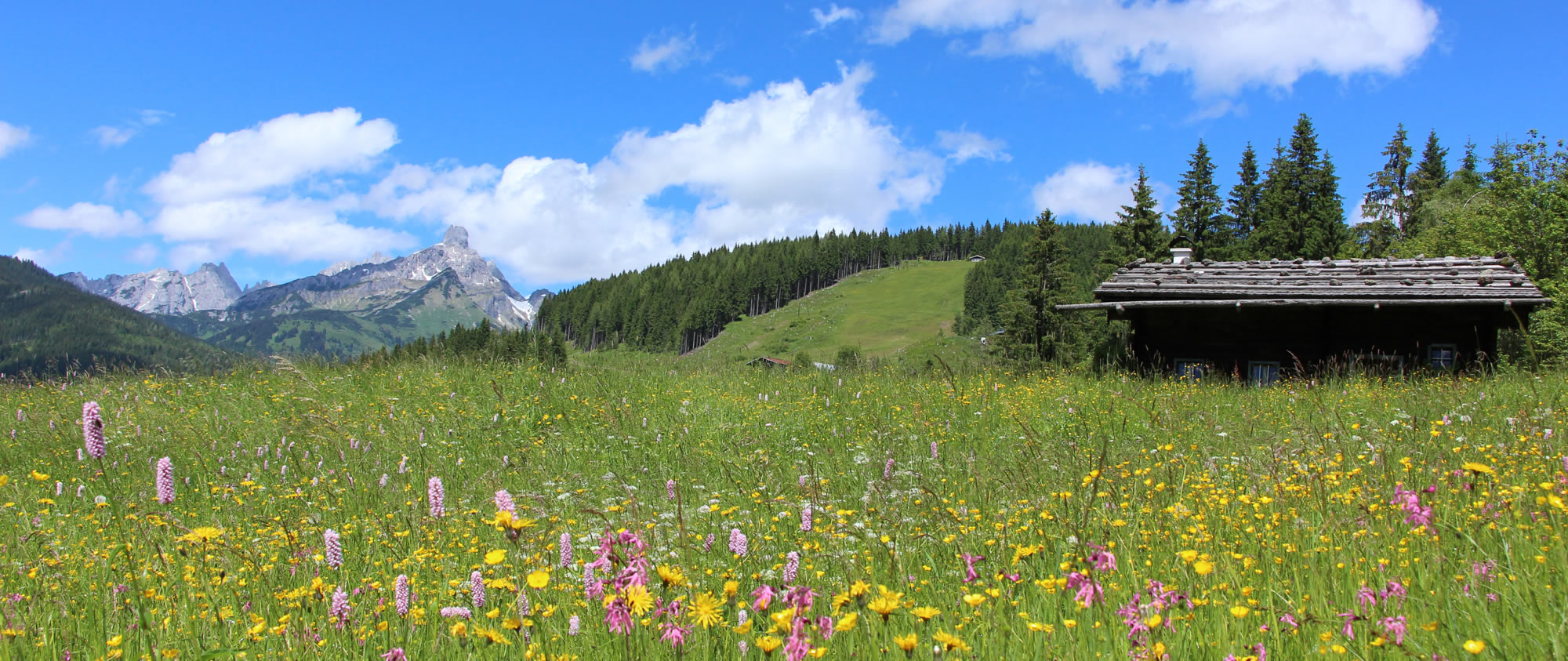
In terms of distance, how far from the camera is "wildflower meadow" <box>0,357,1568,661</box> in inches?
Answer: 96.5

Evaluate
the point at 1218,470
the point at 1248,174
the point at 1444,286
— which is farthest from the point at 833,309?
the point at 1218,470

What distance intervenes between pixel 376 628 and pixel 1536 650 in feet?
12.2

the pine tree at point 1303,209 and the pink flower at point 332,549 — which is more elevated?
the pine tree at point 1303,209

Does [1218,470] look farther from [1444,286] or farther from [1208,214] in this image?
[1208,214]

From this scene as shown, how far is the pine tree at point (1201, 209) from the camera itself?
180 feet

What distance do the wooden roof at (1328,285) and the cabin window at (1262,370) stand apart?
1.47 metres

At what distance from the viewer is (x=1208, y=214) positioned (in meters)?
55.5

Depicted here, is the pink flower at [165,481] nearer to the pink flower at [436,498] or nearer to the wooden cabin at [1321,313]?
the pink flower at [436,498]

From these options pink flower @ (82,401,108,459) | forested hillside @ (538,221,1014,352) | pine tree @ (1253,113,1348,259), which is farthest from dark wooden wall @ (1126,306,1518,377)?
forested hillside @ (538,221,1014,352)

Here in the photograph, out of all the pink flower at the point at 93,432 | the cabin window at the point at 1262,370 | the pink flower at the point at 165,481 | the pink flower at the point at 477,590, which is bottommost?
the cabin window at the point at 1262,370

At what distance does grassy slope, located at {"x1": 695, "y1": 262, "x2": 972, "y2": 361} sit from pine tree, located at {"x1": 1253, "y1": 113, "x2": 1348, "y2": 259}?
58.5 m

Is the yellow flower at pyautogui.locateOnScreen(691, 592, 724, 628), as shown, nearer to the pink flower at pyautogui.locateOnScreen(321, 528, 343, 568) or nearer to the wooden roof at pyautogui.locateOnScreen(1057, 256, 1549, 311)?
the pink flower at pyautogui.locateOnScreen(321, 528, 343, 568)

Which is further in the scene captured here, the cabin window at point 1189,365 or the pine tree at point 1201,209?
the pine tree at point 1201,209

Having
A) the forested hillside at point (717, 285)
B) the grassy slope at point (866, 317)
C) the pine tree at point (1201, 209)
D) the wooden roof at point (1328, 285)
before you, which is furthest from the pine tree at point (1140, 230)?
the forested hillside at point (717, 285)
